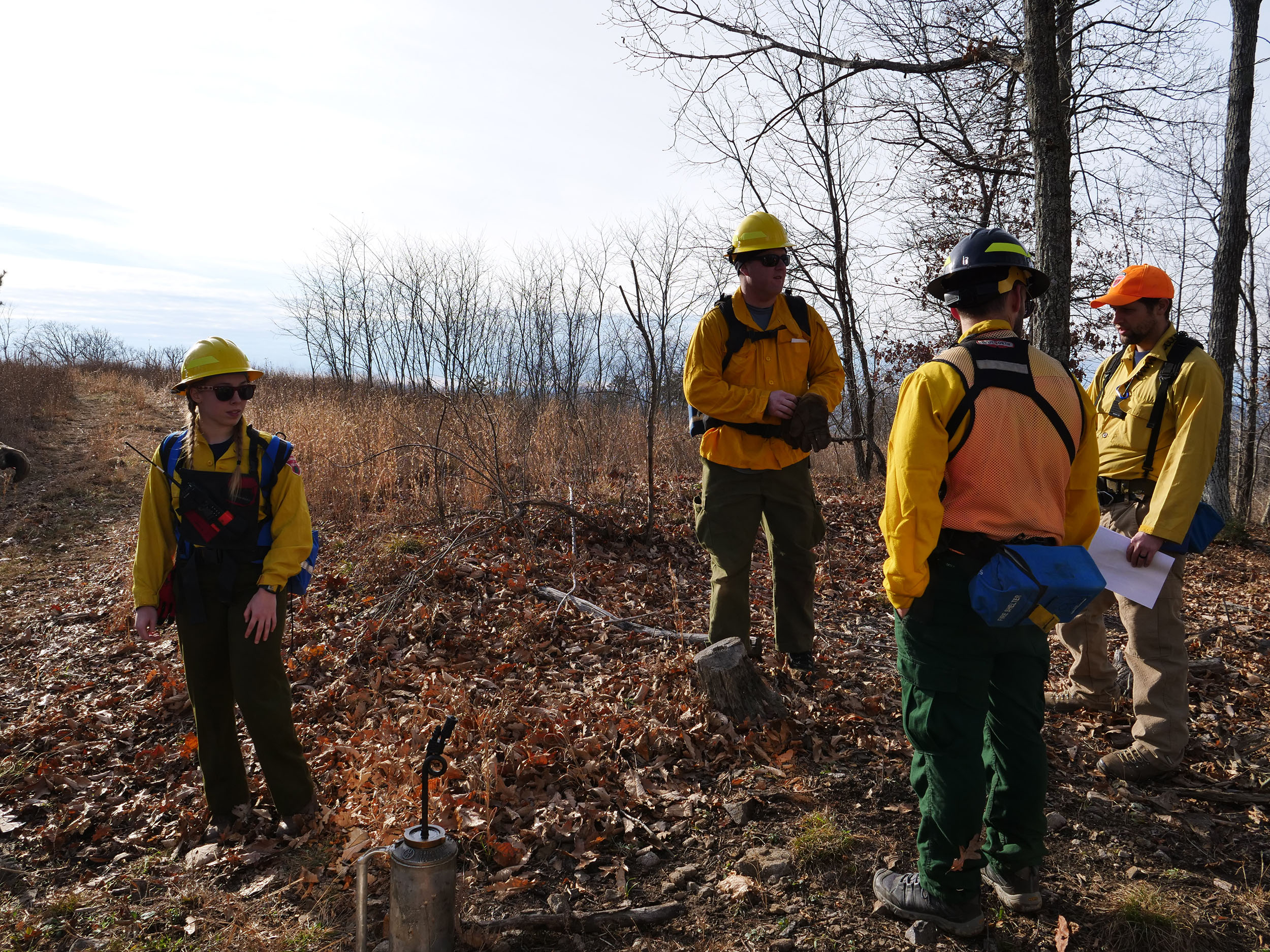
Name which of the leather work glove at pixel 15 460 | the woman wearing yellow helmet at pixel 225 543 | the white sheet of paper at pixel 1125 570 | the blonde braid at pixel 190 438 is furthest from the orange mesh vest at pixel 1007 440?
the leather work glove at pixel 15 460

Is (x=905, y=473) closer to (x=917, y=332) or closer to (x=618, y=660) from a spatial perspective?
(x=618, y=660)

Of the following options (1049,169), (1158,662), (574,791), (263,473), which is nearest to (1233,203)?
(1049,169)

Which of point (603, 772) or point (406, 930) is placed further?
point (603, 772)

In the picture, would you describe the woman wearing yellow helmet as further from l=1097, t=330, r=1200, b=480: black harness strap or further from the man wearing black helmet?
l=1097, t=330, r=1200, b=480: black harness strap

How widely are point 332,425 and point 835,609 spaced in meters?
7.83

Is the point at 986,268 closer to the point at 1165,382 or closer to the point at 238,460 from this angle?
the point at 1165,382

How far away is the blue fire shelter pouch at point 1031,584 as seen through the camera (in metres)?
2.11

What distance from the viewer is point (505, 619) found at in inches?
231

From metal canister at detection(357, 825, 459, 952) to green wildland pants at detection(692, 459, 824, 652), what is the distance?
7.09 ft

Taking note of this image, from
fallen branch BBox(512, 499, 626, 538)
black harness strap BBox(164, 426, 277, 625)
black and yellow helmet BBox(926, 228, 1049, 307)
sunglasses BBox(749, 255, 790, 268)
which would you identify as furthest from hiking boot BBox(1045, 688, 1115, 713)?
fallen branch BBox(512, 499, 626, 538)

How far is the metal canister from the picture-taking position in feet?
7.68

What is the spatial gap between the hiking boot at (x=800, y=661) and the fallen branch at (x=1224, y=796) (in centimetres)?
182

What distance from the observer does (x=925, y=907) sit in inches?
96.4

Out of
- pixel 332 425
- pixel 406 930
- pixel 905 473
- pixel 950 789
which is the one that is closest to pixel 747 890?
pixel 950 789
